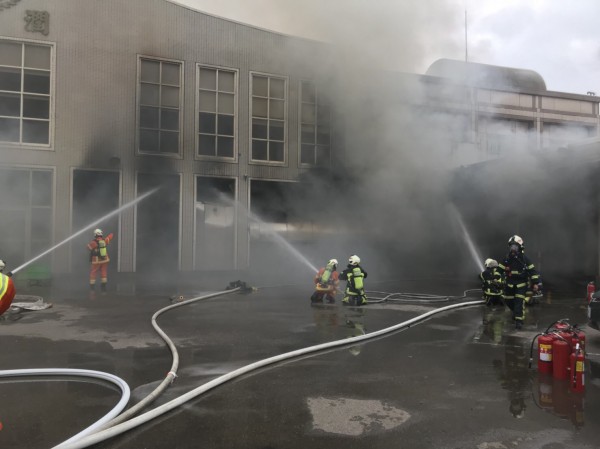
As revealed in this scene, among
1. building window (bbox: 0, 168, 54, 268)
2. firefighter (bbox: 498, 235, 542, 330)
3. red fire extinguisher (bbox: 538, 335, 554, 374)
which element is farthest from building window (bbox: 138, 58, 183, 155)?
red fire extinguisher (bbox: 538, 335, 554, 374)

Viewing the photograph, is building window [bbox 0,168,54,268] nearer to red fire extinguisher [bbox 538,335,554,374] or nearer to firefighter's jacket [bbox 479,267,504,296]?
firefighter's jacket [bbox 479,267,504,296]

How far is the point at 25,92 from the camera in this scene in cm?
1417

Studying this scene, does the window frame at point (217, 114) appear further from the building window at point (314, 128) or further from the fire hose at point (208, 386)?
the fire hose at point (208, 386)

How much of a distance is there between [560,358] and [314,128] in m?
13.2

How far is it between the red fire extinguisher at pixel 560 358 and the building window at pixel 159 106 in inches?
509

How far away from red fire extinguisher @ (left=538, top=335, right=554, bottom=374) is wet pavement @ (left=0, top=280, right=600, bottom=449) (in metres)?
0.17

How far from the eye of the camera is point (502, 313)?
8289mm

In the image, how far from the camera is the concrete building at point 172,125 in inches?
554

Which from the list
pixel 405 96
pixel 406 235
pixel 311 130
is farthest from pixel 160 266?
pixel 405 96

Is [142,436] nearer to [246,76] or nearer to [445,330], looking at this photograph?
[445,330]

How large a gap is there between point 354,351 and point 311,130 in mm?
12060

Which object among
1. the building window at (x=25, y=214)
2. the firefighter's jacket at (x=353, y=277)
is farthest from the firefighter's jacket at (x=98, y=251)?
the firefighter's jacket at (x=353, y=277)

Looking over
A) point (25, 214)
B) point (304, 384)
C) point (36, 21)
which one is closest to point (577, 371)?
point (304, 384)

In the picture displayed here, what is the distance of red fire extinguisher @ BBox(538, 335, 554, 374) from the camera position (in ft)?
14.8
